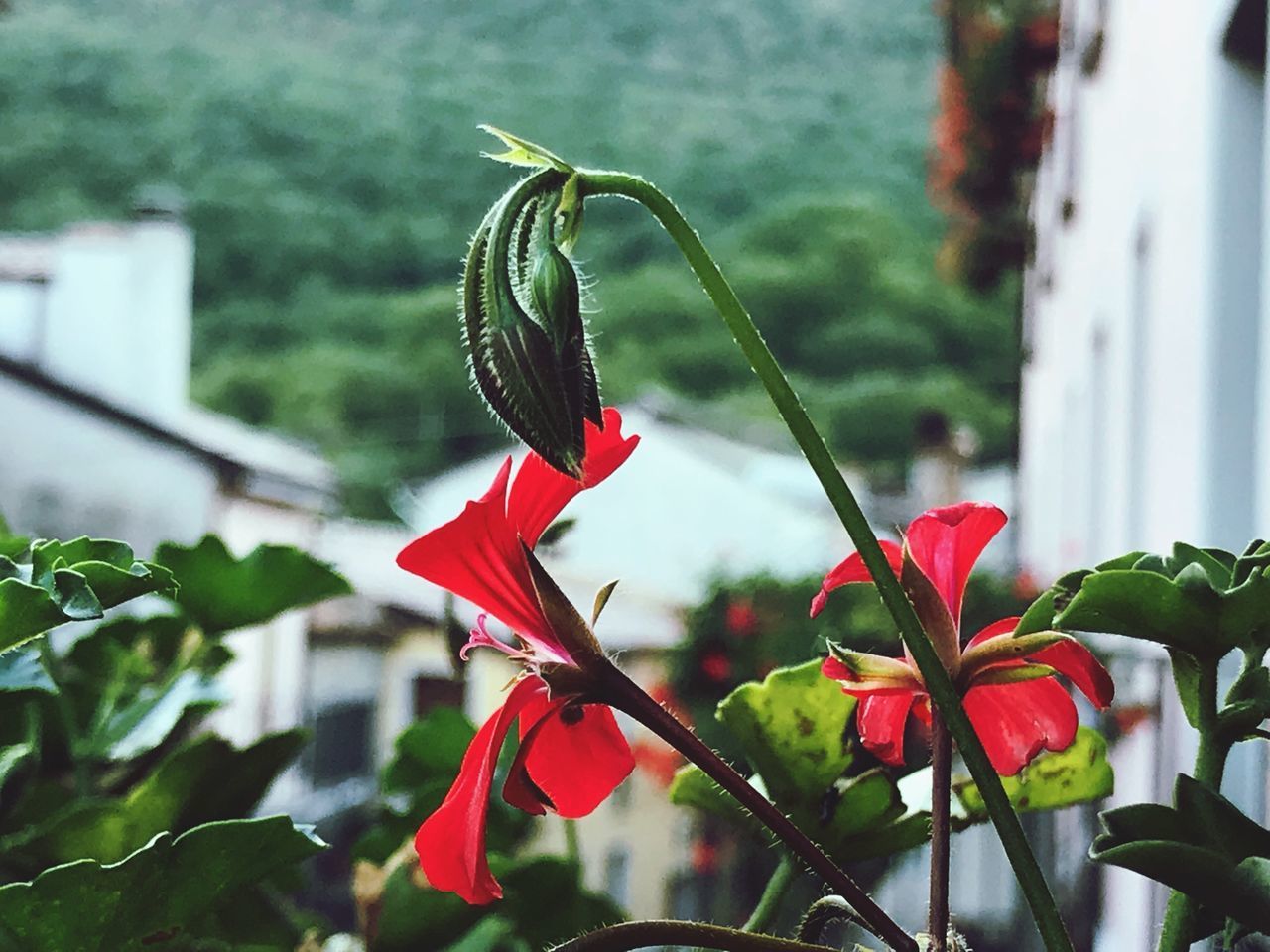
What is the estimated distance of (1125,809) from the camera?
33cm

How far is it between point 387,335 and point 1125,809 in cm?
2345

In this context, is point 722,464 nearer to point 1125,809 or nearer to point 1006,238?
point 1006,238

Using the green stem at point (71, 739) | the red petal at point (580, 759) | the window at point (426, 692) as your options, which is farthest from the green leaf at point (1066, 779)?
the window at point (426, 692)

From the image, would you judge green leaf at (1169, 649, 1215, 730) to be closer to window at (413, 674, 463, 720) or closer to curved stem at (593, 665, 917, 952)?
curved stem at (593, 665, 917, 952)

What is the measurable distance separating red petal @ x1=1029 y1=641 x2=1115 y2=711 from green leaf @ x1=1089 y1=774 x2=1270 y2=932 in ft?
0.09

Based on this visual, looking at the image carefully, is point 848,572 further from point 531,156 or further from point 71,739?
point 71,739

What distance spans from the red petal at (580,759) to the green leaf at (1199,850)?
116 millimetres

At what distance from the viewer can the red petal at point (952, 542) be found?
1.22ft

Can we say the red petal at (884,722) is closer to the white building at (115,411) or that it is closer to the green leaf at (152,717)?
the green leaf at (152,717)

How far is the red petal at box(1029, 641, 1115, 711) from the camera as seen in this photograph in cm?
34

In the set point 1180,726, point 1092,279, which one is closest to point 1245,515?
point 1180,726

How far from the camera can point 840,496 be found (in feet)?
1.03

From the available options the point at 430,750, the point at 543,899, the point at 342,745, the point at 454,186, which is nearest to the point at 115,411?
the point at 342,745

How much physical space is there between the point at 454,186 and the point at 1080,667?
789 inches
